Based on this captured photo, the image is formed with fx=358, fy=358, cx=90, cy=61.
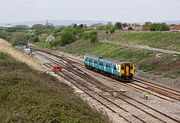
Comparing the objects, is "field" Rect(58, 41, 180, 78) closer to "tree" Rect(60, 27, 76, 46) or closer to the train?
the train

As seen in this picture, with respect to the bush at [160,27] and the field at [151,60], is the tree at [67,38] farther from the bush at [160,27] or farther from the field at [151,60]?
the field at [151,60]

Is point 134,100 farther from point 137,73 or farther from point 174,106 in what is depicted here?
point 137,73

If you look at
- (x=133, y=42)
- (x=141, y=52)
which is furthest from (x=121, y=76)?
(x=133, y=42)

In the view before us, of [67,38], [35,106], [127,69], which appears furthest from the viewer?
[67,38]

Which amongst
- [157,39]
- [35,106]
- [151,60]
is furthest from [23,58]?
[35,106]

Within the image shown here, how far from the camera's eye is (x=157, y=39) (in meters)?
64.7

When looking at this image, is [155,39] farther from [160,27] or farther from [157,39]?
[160,27]

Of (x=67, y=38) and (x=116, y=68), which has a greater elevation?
(x=116, y=68)

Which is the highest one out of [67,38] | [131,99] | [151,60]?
[131,99]

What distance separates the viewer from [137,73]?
44.5 metres

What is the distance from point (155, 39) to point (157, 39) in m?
0.84

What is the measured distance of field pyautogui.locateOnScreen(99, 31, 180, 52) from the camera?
56812mm

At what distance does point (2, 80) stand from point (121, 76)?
18110 mm

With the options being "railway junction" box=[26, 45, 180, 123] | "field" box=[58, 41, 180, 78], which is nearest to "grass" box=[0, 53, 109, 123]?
"railway junction" box=[26, 45, 180, 123]
